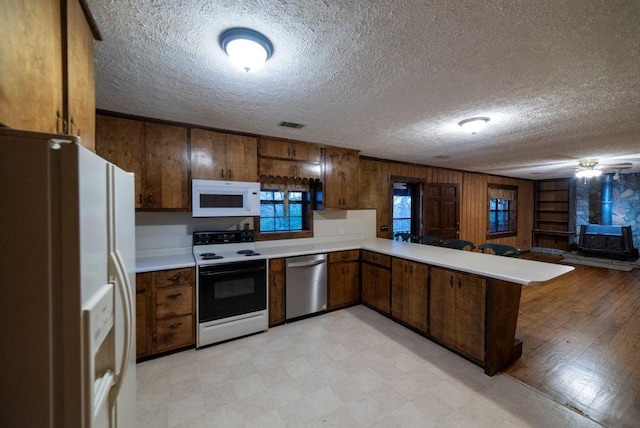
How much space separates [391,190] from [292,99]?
10.2ft

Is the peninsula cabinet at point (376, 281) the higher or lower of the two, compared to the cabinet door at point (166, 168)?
lower

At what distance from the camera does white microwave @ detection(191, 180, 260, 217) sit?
9.09ft

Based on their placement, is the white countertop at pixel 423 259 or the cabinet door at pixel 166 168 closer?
the white countertop at pixel 423 259

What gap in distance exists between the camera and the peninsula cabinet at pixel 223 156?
9.23 ft

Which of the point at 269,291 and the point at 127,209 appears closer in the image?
the point at 127,209

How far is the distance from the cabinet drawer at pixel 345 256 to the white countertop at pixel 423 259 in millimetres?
67

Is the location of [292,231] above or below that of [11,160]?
below

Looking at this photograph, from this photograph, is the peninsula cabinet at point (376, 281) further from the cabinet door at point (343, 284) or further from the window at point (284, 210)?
the window at point (284, 210)

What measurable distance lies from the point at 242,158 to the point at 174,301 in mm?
1685

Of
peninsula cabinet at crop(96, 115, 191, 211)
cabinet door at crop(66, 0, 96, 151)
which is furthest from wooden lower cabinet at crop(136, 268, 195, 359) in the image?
cabinet door at crop(66, 0, 96, 151)

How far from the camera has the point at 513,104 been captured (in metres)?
2.21

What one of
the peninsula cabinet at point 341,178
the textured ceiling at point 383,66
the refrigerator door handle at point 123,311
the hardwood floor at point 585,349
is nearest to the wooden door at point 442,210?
the hardwood floor at point 585,349

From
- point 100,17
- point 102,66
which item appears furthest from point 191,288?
point 100,17

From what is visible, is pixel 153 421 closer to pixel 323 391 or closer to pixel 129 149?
pixel 323 391
